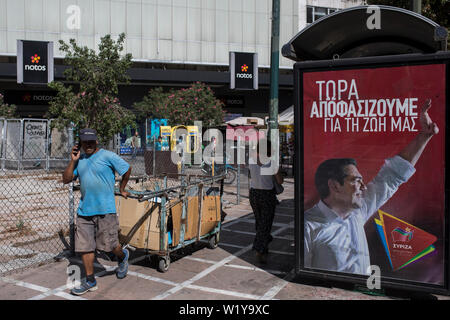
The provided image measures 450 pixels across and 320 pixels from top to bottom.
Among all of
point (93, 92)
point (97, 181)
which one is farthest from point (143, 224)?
point (93, 92)

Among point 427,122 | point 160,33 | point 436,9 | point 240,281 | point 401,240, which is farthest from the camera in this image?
point 160,33

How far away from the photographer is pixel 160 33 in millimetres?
31812

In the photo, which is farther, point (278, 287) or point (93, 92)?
point (93, 92)

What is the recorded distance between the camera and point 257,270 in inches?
232

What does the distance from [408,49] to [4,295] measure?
5.38 m

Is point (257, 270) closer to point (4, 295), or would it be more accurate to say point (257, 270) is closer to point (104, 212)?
point (104, 212)

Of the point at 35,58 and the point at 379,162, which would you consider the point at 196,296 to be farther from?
the point at 35,58

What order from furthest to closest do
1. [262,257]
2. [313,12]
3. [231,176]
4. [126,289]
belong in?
[313,12] → [231,176] → [262,257] → [126,289]

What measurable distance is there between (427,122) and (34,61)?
87.9ft

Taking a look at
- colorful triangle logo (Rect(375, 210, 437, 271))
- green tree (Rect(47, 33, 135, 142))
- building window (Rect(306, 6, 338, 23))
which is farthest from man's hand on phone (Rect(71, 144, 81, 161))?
building window (Rect(306, 6, 338, 23))

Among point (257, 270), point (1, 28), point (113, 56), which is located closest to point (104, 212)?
point (257, 270)

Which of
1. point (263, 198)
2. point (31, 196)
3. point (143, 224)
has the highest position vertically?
point (263, 198)

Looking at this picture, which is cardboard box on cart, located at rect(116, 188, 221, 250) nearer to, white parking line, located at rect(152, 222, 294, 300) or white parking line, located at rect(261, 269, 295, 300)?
white parking line, located at rect(152, 222, 294, 300)

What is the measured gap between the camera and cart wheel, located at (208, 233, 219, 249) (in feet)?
22.7
